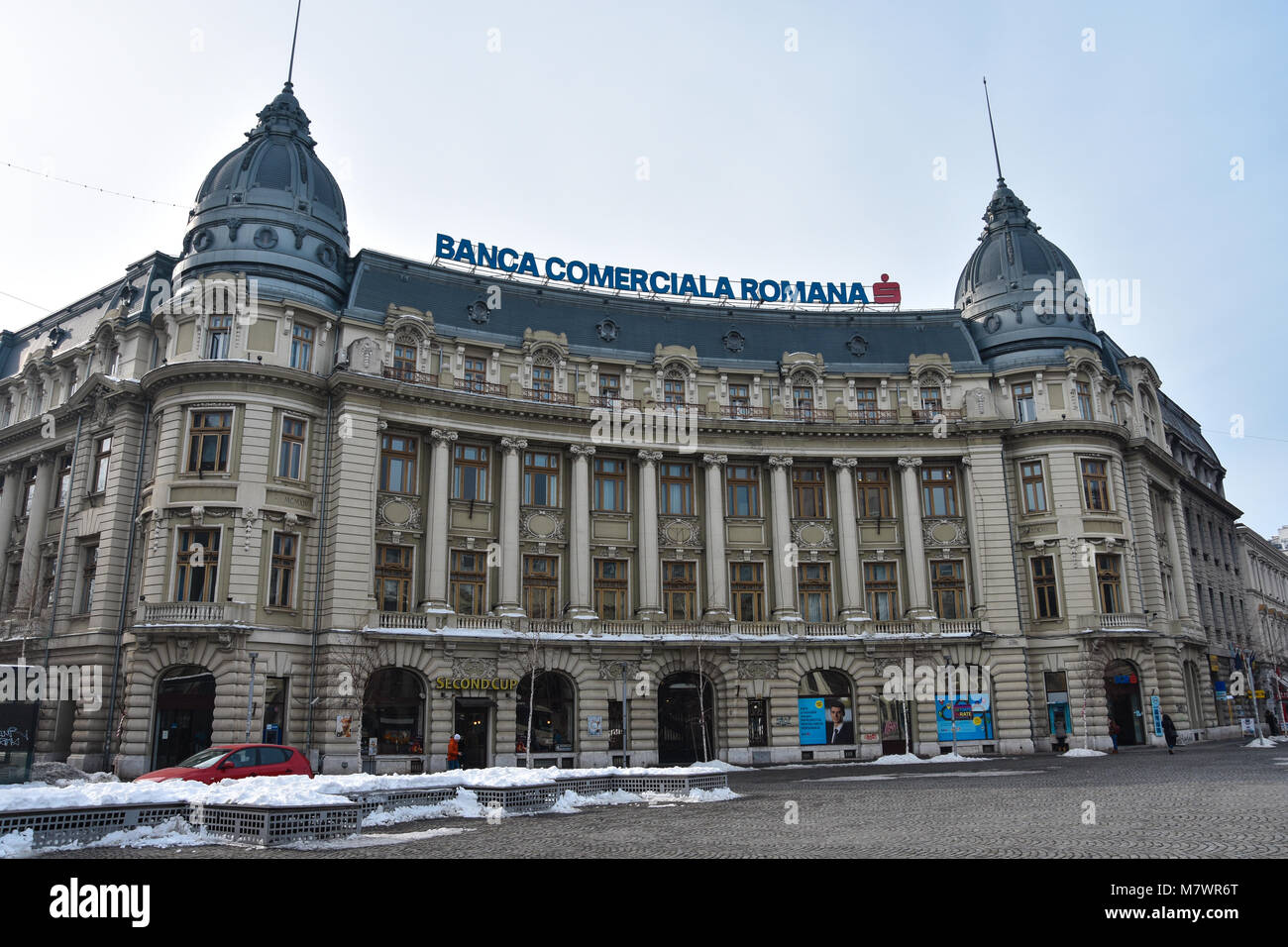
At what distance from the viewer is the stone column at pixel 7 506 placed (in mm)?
55453

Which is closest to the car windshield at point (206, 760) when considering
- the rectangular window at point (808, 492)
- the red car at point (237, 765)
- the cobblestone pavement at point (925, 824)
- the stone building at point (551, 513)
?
the red car at point (237, 765)

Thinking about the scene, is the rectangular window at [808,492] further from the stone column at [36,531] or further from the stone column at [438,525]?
the stone column at [36,531]

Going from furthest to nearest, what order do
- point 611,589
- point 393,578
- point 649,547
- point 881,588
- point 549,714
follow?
point 881,588 → point 611,589 → point 649,547 → point 549,714 → point 393,578

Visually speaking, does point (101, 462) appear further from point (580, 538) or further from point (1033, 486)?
point (1033, 486)

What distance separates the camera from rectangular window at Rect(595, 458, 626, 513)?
180ft

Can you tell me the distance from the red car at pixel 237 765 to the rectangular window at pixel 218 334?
25.6 metres

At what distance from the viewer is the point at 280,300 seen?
1913 inches


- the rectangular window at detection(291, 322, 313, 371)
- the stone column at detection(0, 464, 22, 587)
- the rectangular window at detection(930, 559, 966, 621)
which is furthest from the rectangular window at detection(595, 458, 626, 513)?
the stone column at detection(0, 464, 22, 587)

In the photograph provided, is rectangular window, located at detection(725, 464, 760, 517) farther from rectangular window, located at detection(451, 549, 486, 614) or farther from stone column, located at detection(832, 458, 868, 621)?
rectangular window, located at detection(451, 549, 486, 614)

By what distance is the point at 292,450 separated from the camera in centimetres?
4788

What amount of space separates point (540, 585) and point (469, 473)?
714cm

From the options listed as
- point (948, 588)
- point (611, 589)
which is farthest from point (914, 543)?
point (611, 589)
